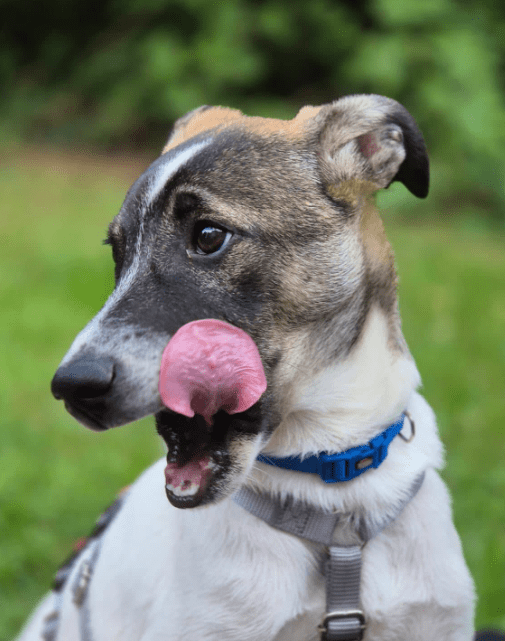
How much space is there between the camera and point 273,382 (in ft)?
7.05

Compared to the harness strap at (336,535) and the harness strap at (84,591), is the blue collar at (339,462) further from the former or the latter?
the harness strap at (84,591)

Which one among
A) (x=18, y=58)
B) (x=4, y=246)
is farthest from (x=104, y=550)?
(x=18, y=58)

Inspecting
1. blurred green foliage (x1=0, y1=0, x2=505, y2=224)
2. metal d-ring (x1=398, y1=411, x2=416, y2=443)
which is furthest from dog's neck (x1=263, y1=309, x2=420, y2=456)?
blurred green foliage (x1=0, y1=0, x2=505, y2=224)

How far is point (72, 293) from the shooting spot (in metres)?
6.61

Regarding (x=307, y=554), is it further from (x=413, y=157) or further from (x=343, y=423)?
(x=413, y=157)

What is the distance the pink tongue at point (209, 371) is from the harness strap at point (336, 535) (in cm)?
40

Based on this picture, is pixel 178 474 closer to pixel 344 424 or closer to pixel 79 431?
pixel 344 424

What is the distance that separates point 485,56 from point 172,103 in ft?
12.5

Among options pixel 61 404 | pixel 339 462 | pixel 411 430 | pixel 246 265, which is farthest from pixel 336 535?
pixel 61 404

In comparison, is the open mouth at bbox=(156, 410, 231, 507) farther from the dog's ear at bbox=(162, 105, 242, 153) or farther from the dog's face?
the dog's ear at bbox=(162, 105, 242, 153)

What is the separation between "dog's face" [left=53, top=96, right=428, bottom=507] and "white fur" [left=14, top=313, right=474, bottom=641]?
0.14m

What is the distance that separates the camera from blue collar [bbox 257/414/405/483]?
2.30m

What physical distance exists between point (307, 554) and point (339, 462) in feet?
0.90

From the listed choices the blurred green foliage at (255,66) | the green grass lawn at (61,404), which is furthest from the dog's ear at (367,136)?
the blurred green foliage at (255,66)
